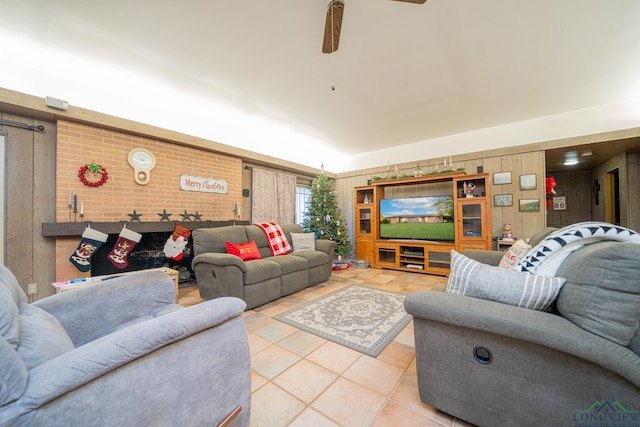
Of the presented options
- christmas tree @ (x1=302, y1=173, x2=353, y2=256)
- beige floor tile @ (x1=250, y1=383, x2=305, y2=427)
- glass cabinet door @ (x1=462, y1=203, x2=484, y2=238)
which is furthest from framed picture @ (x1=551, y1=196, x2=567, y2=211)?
beige floor tile @ (x1=250, y1=383, x2=305, y2=427)

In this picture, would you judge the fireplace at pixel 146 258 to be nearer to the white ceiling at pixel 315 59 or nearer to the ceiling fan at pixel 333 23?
the white ceiling at pixel 315 59

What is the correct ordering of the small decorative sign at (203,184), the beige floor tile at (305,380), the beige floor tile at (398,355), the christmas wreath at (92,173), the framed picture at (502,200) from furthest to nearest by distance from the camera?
the framed picture at (502,200)
the small decorative sign at (203,184)
the christmas wreath at (92,173)
the beige floor tile at (398,355)
the beige floor tile at (305,380)

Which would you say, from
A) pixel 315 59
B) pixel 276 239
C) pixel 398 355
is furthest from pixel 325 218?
pixel 398 355

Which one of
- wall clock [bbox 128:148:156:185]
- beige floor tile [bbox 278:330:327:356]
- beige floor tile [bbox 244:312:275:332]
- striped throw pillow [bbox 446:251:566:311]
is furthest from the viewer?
wall clock [bbox 128:148:156:185]

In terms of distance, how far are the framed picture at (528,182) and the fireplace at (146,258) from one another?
545cm

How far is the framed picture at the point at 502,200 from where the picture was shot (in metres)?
4.12

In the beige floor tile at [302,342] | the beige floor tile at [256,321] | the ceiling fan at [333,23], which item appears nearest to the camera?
the ceiling fan at [333,23]

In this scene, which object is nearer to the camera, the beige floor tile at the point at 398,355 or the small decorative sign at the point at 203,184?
the beige floor tile at the point at 398,355

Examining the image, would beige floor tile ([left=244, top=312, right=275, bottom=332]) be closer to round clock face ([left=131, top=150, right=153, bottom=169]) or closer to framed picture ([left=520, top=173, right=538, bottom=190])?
round clock face ([left=131, top=150, right=153, bottom=169])

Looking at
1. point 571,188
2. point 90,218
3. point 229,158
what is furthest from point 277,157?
point 571,188

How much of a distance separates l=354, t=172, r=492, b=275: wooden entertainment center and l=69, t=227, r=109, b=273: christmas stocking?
13.7ft

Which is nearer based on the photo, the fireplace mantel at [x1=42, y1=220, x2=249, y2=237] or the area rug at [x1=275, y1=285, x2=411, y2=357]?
the area rug at [x1=275, y1=285, x2=411, y2=357]

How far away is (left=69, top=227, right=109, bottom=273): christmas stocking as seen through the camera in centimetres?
250

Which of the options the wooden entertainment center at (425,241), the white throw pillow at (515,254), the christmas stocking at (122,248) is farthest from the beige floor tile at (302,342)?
the wooden entertainment center at (425,241)
